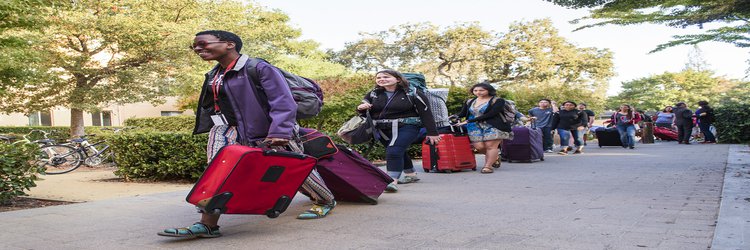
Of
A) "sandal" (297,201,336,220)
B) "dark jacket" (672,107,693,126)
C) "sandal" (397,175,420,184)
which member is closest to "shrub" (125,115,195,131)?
"dark jacket" (672,107,693,126)

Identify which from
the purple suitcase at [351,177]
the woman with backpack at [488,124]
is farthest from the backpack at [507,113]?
the purple suitcase at [351,177]

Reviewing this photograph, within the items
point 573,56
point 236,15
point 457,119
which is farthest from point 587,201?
point 573,56

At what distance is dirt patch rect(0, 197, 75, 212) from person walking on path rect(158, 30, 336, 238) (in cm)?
338

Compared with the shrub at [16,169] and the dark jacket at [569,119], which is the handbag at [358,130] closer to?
the shrub at [16,169]

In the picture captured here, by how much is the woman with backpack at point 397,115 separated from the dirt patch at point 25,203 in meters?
3.60

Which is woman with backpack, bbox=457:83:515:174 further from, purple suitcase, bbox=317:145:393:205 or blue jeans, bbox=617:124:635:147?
blue jeans, bbox=617:124:635:147

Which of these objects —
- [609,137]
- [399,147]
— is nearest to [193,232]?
[399,147]

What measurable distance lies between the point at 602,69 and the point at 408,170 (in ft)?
116

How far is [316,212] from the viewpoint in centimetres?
494

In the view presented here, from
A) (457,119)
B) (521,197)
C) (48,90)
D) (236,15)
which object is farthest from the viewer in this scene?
(236,15)

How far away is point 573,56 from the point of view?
128 feet

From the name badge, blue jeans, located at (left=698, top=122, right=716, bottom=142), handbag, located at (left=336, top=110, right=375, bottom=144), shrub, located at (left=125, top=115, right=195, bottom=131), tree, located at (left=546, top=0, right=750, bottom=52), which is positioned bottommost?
blue jeans, located at (left=698, top=122, right=716, bottom=142)

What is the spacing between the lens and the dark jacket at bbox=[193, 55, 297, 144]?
4.20 m

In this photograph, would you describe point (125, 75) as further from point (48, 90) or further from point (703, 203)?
point (703, 203)
